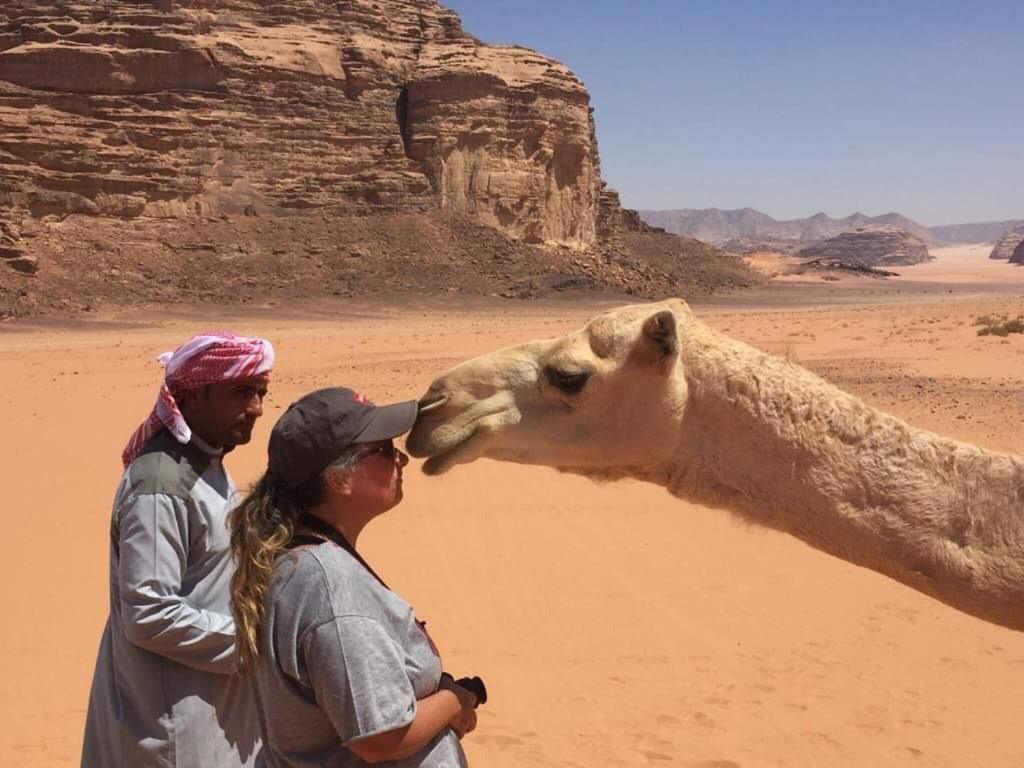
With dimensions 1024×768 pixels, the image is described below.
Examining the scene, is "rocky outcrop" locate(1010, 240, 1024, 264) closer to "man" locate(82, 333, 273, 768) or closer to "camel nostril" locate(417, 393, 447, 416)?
"camel nostril" locate(417, 393, 447, 416)

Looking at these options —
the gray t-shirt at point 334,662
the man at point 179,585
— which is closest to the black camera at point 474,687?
the gray t-shirt at point 334,662

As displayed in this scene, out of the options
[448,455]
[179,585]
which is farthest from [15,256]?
[179,585]

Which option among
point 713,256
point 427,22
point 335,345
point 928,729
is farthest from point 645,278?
point 928,729

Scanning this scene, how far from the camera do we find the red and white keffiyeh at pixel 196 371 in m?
2.88

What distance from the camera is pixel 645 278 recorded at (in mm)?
58969

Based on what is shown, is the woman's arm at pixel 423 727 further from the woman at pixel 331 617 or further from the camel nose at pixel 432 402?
the camel nose at pixel 432 402

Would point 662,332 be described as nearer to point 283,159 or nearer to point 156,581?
point 156,581

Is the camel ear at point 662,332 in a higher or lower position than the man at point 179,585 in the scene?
higher

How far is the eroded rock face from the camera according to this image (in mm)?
50969

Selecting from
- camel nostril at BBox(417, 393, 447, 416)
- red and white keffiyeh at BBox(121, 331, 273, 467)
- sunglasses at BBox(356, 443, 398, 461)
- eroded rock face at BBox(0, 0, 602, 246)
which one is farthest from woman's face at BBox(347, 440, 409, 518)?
eroded rock face at BBox(0, 0, 602, 246)

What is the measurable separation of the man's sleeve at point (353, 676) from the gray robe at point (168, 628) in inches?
33.4

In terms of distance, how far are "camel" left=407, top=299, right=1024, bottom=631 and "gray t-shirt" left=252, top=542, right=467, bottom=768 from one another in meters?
1.12

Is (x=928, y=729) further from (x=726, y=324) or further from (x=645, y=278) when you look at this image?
(x=645, y=278)

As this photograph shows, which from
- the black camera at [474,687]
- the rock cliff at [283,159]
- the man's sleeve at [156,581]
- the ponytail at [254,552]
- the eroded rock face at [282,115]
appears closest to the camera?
the ponytail at [254,552]
